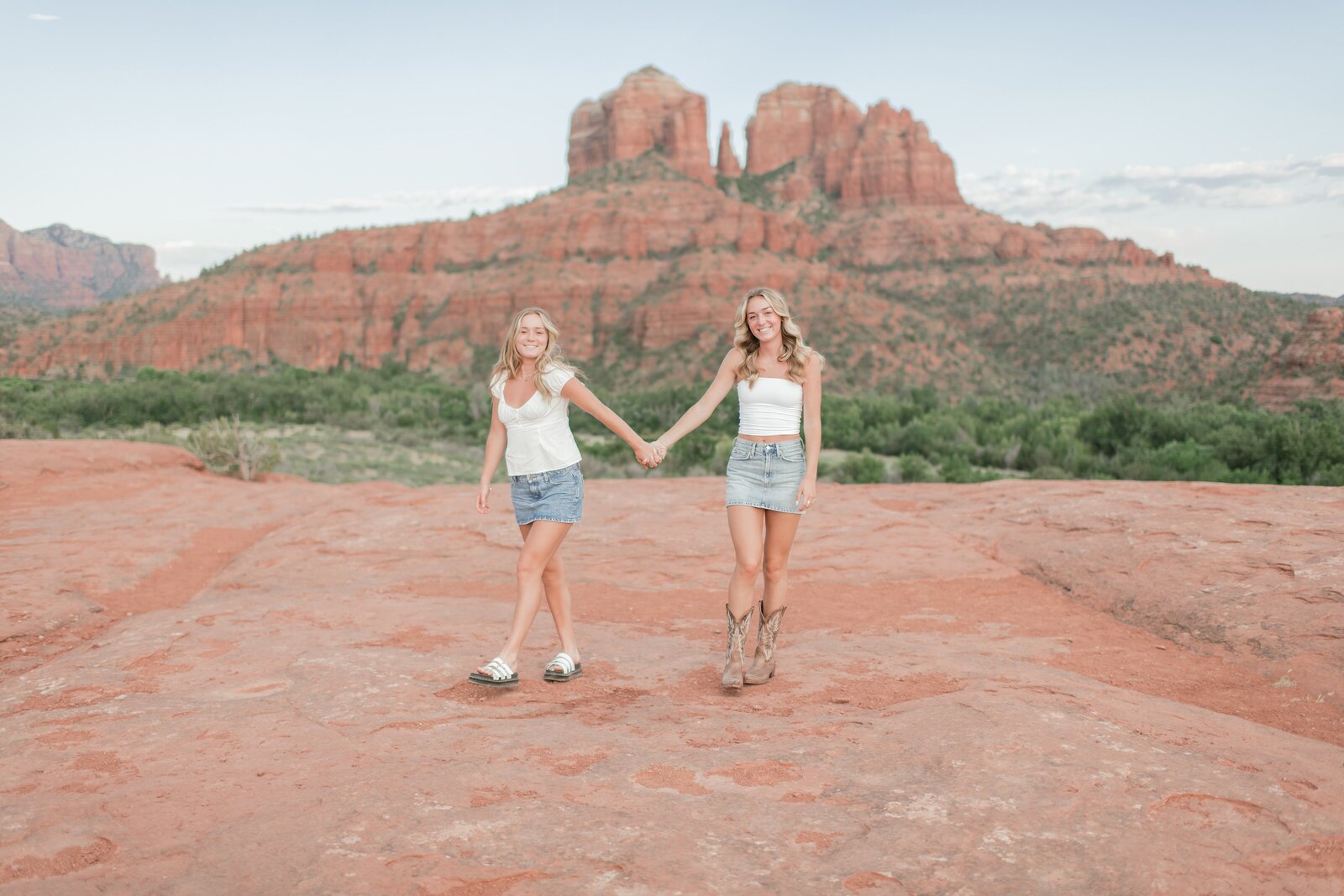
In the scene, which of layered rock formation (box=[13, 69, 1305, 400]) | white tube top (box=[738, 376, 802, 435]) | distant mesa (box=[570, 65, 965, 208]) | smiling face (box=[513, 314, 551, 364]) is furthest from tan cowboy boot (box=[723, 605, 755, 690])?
distant mesa (box=[570, 65, 965, 208])

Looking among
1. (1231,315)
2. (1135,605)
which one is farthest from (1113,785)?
(1231,315)

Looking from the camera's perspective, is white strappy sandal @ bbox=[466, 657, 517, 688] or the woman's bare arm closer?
white strappy sandal @ bbox=[466, 657, 517, 688]

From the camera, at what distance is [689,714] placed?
161 inches

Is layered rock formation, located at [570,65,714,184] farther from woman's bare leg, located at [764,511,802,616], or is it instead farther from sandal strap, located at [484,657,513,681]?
sandal strap, located at [484,657,513,681]

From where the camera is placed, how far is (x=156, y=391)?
34.0 meters

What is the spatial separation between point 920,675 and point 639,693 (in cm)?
140

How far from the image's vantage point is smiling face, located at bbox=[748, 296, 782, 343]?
15.1 feet

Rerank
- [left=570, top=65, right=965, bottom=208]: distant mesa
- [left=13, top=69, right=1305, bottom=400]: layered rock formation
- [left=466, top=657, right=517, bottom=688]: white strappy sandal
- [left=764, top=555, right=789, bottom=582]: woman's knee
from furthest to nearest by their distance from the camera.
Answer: [left=570, top=65, right=965, bottom=208]: distant mesa, [left=13, top=69, right=1305, bottom=400]: layered rock formation, [left=764, top=555, right=789, bottom=582]: woman's knee, [left=466, top=657, right=517, bottom=688]: white strappy sandal

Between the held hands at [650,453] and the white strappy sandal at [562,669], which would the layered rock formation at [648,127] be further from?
the white strappy sandal at [562,669]

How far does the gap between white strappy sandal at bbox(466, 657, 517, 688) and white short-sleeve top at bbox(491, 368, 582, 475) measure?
36.3 inches

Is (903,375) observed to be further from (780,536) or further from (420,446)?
(780,536)

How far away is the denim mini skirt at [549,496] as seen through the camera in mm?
4641

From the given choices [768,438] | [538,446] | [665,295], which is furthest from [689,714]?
[665,295]

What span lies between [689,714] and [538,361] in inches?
71.9
